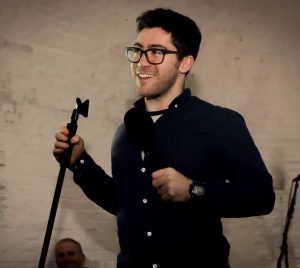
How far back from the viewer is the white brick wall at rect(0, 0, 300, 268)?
339cm

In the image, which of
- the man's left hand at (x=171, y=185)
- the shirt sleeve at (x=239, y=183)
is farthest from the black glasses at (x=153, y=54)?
the man's left hand at (x=171, y=185)

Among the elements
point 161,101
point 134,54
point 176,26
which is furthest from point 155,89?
point 176,26

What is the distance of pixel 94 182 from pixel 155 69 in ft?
1.93

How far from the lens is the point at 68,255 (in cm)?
334

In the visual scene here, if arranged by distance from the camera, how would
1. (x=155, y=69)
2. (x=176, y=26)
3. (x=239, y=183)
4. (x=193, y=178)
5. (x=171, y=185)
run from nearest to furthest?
(x=171, y=185) → (x=239, y=183) → (x=193, y=178) → (x=155, y=69) → (x=176, y=26)

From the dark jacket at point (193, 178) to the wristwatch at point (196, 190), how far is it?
0.07 ft

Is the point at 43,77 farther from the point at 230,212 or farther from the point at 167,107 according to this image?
the point at 230,212

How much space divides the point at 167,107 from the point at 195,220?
513 millimetres

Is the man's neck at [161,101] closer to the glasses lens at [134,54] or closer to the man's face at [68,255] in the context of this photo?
the glasses lens at [134,54]

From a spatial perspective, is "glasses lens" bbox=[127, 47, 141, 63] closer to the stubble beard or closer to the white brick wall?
the stubble beard

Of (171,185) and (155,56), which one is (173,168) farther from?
(155,56)

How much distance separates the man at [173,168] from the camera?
1449 mm

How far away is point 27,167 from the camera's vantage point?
3434mm

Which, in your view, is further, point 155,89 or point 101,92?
point 101,92
